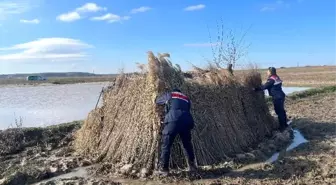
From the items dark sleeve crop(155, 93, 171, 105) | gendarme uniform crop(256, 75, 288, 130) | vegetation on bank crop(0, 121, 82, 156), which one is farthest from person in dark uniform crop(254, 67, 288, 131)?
vegetation on bank crop(0, 121, 82, 156)

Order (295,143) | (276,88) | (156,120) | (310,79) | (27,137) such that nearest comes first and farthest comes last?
(156,120), (295,143), (27,137), (276,88), (310,79)

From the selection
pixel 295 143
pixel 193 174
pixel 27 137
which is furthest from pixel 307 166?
pixel 27 137

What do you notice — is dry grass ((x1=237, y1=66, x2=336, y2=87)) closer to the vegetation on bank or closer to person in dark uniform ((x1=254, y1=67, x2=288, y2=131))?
person in dark uniform ((x1=254, y1=67, x2=288, y2=131))

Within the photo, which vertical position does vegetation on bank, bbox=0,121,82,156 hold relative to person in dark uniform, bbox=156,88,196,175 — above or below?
below

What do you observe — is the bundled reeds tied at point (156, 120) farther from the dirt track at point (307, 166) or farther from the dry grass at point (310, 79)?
the dry grass at point (310, 79)

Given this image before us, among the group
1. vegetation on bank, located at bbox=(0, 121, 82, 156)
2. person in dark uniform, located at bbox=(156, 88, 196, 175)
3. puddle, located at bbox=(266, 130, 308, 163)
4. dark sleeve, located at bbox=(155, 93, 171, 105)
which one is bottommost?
puddle, located at bbox=(266, 130, 308, 163)

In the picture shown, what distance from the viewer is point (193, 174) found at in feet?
28.1

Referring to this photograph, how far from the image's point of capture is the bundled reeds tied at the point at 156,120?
937 cm

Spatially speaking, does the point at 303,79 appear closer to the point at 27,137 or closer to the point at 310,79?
the point at 310,79

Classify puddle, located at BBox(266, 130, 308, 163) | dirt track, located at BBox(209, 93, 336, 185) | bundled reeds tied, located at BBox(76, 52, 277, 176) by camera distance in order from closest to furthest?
dirt track, located at BBox(209, 93, 336, 185), bundled reeds tied, located at BBox(76, 52, 277, 176), puddle, located at BBox(266, 130, 308, 163)

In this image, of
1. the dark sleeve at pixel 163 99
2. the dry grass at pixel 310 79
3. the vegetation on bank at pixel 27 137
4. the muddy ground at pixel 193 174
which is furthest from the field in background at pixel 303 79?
the dark sleeve at pixel 163 99

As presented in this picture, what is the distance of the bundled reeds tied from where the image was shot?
369 inches

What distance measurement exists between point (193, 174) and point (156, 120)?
5.20 feet

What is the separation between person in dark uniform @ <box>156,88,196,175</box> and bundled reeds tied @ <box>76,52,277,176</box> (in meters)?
0.50
